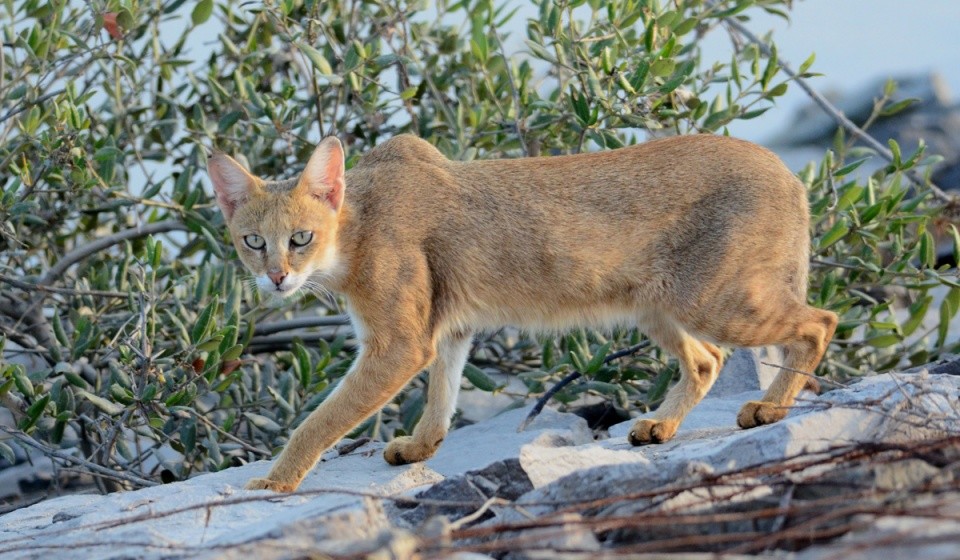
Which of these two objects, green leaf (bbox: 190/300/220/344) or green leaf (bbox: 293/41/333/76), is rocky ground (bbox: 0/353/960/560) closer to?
green leaf (bbox: 190/300/220/344)

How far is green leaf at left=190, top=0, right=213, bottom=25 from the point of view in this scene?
590cm

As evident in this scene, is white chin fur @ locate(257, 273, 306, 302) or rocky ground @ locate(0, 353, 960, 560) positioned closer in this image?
rocky ground @ locate(0, 353, 960, 560)

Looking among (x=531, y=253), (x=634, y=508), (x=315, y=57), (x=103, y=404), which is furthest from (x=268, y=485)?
(x=315, y=57)

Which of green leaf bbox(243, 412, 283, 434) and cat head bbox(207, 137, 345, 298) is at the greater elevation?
cat head bbox(207, 137, 345, 298)

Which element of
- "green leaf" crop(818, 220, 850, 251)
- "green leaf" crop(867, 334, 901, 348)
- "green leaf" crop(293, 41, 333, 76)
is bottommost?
"green leaf" crop(867, 334, 901, 348)

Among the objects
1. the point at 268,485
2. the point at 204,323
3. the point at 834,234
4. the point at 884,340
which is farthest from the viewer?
the point at 884,340

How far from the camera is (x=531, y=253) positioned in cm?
464

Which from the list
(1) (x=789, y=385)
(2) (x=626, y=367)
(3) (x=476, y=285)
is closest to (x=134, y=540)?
(3) (x=476, y=285)

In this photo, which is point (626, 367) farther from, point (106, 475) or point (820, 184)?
point (106, 475)

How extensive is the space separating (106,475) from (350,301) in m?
1.29

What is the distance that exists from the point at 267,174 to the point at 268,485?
8.55ft

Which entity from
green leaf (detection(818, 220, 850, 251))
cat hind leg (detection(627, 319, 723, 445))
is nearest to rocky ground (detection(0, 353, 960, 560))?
cat hind leg (detection(627, 319, 723, 445))

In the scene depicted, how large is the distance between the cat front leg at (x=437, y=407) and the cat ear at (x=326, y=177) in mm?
775

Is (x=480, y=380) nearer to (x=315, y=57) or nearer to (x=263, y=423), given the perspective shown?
(x=263, y=423)
